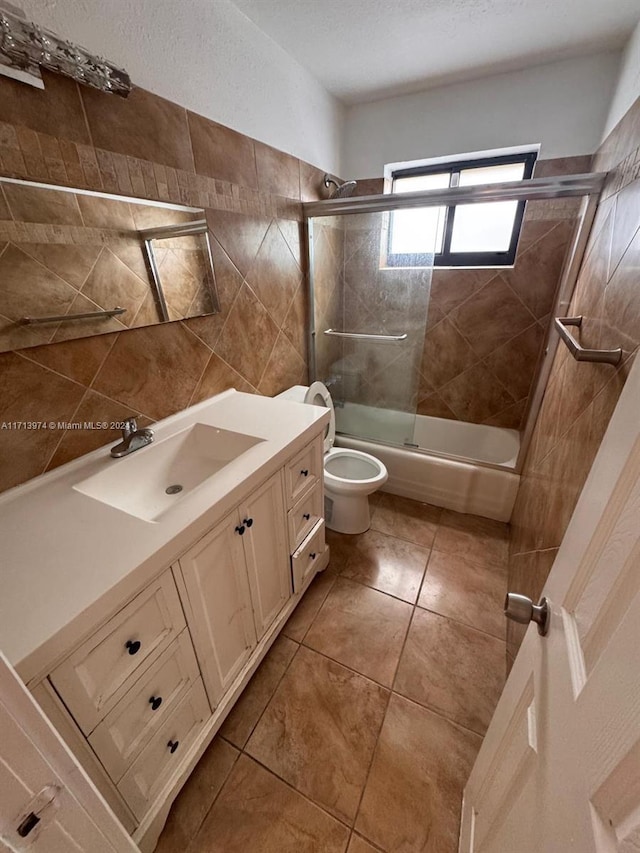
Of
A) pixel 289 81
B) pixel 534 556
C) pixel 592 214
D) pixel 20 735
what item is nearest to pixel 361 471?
pixel 534 556

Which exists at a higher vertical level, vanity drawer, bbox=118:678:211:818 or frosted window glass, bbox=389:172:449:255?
frosted window glass, bbox=389:172:449:255

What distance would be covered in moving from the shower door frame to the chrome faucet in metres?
1.35

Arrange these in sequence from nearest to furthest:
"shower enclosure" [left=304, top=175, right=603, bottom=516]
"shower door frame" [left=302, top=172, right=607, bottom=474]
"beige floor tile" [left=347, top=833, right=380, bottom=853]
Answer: "beige floor tile" [left=347, top=833, right=380, bottom=853] → "shower door frame" [left=302, top=172, right=607, bottom=474] → "shower enclosure" [left=304, top=175, right=603, bottom=516]

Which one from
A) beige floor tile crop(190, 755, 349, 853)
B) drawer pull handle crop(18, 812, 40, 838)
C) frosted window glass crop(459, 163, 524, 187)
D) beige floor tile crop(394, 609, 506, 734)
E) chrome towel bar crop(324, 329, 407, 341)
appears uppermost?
frosted window glass crop(459, 163, 524, 187)

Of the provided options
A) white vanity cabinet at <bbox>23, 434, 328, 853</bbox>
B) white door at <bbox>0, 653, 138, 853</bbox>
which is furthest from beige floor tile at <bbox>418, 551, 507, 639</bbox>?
white door at <bbox>0, 653, 138, 853</bbox>

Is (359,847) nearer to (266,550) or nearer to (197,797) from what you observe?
(197,797)

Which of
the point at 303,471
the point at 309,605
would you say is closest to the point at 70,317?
the point at 303,471

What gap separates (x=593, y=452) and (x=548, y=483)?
45cm

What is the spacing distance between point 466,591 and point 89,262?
1.94 meters

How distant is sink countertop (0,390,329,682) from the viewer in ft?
1.97

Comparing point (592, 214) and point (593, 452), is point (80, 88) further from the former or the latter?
point (592, 214)

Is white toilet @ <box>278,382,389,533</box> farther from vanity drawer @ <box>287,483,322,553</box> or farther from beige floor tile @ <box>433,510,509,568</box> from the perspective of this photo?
beige floor tile @ <box>433,510,509,568</box>

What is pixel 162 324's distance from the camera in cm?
124

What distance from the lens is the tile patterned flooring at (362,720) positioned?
0.95 meters
